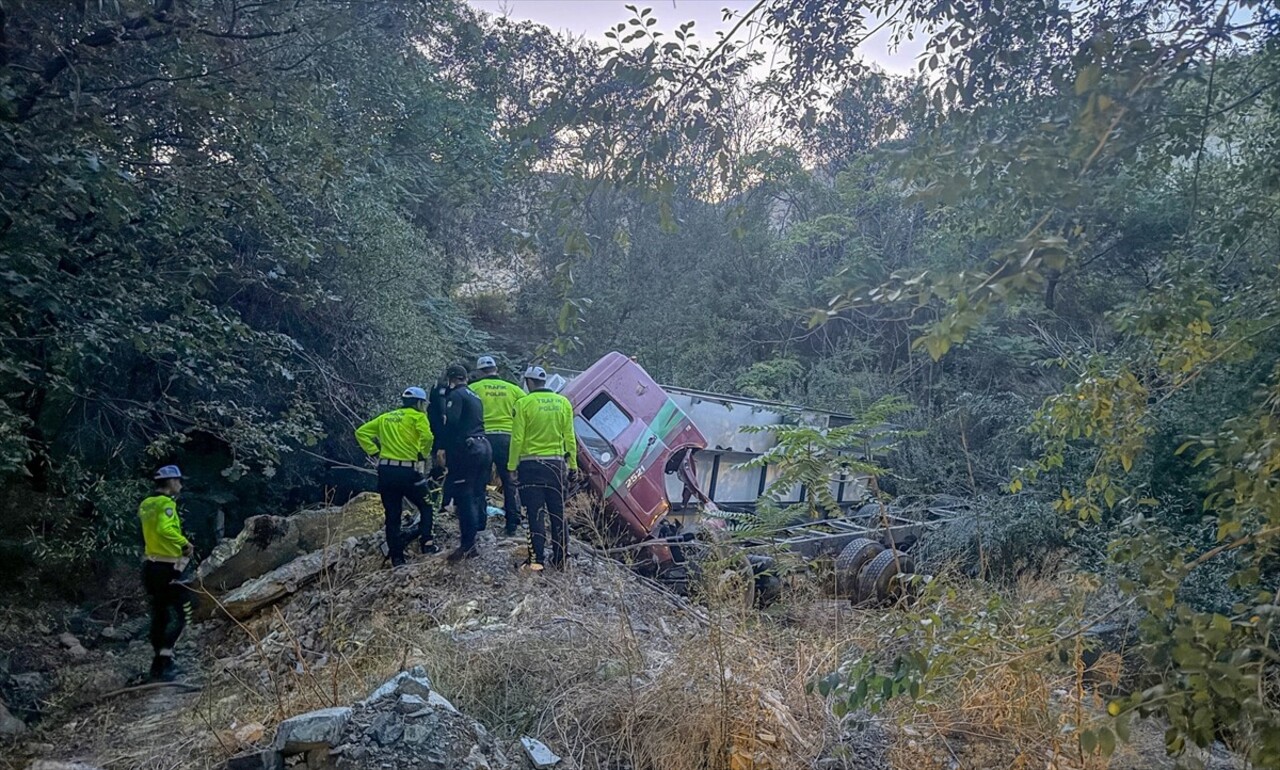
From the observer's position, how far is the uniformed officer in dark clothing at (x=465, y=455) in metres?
7.71

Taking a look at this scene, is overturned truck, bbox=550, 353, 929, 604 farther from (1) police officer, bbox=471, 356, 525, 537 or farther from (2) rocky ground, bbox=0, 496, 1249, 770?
(2) rocky ground, bbox=0, 496, 1249, 770

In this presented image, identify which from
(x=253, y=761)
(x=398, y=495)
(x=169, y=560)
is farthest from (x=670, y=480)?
(x=253, y=761)

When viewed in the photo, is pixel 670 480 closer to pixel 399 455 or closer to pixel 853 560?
pixel 853 560

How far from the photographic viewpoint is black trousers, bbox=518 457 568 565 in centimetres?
729

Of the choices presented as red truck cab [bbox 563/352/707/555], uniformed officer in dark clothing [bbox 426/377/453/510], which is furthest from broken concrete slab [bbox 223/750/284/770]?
red truck cab [bbox 563/352/707/555]

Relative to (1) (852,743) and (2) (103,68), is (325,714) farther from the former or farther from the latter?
(2) (103,68)

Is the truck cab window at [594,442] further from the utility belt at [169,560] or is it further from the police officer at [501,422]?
the utility belt at [169,560]

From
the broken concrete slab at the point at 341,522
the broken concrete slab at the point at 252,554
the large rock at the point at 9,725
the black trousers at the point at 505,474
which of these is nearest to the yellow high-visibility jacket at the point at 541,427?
the black trousers at the point at 505,474

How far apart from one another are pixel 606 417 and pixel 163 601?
430 cm

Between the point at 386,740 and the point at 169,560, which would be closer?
the point at 386,740

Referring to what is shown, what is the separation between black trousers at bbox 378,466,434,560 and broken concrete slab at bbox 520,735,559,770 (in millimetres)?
4029

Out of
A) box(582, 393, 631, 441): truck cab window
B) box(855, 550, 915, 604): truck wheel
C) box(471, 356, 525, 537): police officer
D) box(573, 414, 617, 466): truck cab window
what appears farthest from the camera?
box(855, 550, 915, 604): truck wheel

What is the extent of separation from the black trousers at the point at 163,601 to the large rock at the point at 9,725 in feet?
3.64

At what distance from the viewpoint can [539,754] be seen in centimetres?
381
